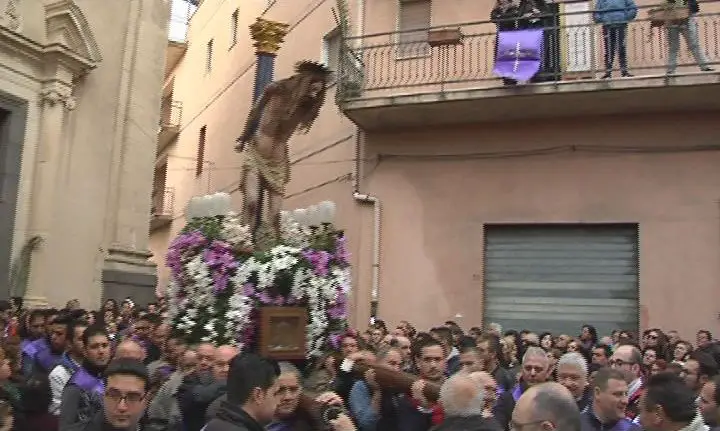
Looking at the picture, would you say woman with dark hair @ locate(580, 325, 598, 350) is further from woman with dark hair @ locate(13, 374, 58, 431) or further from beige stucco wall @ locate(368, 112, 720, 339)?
woman with dark hair @ locate(13, 374, 58, 431)

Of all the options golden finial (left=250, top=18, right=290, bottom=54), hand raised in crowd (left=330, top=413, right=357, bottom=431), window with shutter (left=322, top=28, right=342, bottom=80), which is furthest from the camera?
window with shutter (left=322, top=28, right=342, bottom=80)

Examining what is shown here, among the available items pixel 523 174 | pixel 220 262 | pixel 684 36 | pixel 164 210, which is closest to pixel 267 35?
pixel 220 262

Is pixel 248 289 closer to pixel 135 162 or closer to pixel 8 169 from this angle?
pixel 8 169

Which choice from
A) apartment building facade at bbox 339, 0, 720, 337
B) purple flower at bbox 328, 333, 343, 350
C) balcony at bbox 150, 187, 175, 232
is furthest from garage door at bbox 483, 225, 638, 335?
balcony at bbox 150, 187, 175, 232

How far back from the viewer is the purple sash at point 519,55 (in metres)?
12.0

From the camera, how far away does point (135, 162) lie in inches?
535

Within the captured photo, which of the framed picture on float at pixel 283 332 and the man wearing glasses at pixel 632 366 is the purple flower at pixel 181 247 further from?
the man wearing glasses at pixel 632 366

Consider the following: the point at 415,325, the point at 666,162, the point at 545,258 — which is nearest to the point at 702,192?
the point at 666,162

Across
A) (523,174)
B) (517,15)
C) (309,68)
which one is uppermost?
(517,15)

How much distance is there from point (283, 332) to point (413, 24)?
375 inches

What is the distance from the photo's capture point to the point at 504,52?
12.3m

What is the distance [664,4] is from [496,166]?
3634 mm

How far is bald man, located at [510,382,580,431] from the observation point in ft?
9.17

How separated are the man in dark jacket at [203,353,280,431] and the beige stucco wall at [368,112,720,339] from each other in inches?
381
